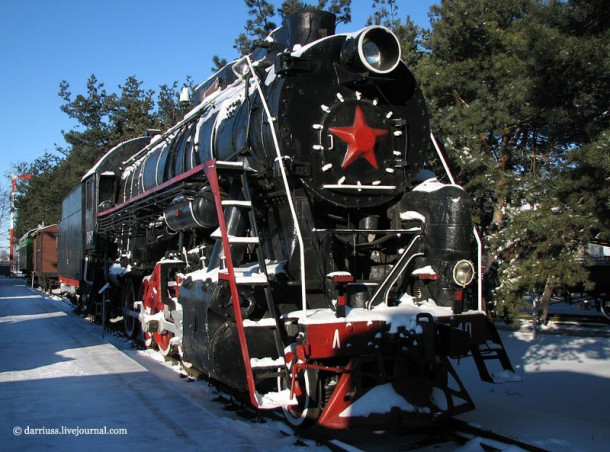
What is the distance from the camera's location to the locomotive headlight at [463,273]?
5102mm

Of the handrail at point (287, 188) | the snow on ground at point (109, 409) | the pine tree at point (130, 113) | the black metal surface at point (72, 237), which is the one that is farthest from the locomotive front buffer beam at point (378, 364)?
the pine tree at point (130, 113)

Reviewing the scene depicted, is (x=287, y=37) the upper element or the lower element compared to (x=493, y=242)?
upper

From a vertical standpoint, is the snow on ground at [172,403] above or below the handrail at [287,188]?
below

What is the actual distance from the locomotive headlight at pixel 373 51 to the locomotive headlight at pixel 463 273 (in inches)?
74.5

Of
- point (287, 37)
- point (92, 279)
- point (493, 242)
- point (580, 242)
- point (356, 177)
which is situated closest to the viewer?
point (356, 177)

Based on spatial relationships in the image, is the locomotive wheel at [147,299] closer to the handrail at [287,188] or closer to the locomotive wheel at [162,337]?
the locomotive wheel at [162,337]

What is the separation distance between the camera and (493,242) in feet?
32.4

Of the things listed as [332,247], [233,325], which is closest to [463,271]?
[332,247]

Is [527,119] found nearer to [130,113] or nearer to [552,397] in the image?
[552,397]

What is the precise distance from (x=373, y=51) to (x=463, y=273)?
221cm

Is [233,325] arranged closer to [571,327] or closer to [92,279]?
[92,279]

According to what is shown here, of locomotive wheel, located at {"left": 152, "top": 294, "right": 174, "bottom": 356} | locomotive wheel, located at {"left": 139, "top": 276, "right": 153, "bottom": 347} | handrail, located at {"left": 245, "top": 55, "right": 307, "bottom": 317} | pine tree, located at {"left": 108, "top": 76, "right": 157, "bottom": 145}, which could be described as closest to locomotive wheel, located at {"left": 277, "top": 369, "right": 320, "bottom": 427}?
handrail, located at {"left": 245, "top": 55, "right": 307, "bottom": 317}

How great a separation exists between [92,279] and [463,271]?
Answer: 926 cm

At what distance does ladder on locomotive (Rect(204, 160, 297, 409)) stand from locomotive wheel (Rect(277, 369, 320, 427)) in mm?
226
